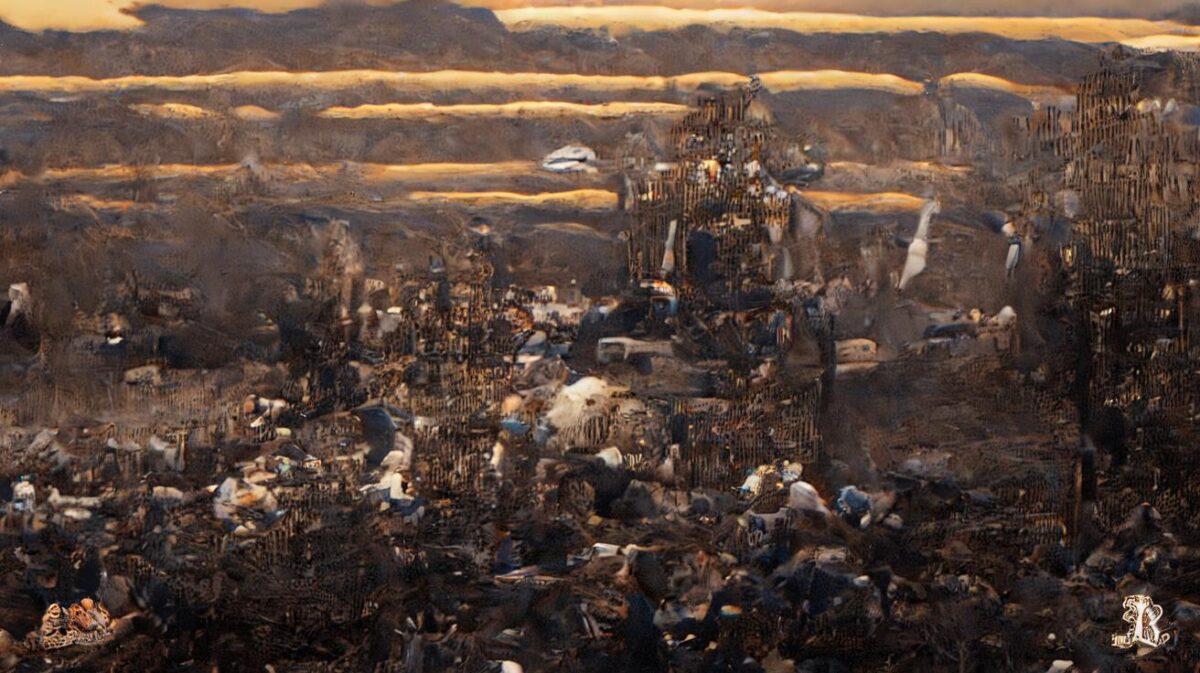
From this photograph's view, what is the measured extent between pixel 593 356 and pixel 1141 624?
1.77 m

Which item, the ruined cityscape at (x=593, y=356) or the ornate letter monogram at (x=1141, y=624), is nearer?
the ruined cityscape at (x=593, y=356)

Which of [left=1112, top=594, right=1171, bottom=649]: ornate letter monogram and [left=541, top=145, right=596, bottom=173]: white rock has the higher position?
[left=541, top=145, right=596, bottom=173]: white rock

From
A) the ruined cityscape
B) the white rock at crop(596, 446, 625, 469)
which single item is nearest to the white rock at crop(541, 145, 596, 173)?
the ruined cityscape

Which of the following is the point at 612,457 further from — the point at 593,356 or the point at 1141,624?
the point at 1141,624

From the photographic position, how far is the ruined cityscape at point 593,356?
10.8 feet

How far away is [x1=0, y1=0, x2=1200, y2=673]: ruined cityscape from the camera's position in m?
3.29

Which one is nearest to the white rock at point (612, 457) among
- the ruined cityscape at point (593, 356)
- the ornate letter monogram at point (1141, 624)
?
the ruined cityscape at point (593, 356)

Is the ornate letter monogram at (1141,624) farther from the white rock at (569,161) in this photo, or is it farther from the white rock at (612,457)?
the white rock at (569,161)

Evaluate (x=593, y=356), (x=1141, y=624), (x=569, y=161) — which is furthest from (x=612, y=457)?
(x=1141, y=624)

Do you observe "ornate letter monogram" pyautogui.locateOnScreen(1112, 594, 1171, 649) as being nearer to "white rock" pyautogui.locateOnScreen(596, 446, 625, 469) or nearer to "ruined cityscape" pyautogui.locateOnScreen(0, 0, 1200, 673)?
"ruined cityscape" pyautogui.locateOnScreen(0, 0, 1200, 673)

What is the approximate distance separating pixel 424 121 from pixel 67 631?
1714 mm

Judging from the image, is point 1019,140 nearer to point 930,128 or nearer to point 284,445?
point 930,128

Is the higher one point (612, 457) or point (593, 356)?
point (593, 356)

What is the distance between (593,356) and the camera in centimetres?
338
